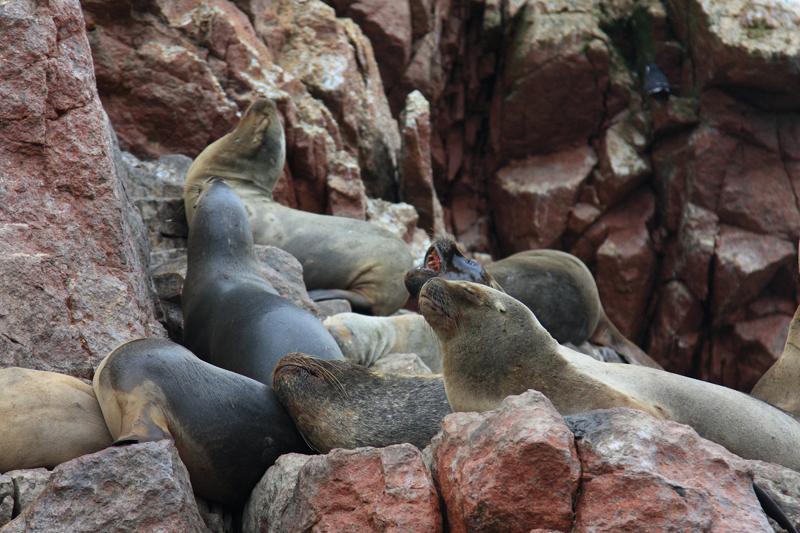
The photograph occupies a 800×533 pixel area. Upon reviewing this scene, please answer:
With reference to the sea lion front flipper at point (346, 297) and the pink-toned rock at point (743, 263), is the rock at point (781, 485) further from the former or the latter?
the pink-toned rock at point (743, 263)

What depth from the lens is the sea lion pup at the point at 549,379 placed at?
4.46 m

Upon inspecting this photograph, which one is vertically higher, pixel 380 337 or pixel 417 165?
pixel 380 337

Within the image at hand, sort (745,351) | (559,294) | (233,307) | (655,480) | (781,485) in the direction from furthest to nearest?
1. (745,351)
2. (559,294)
3. (233,307)
4. (781,485)
5. (655,480)

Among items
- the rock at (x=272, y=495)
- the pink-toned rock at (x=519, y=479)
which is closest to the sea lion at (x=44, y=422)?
the rock at (x=272, y=495)

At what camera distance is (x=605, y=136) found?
52.0ft

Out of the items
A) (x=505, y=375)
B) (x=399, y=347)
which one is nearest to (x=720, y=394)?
(x=505, y=375)

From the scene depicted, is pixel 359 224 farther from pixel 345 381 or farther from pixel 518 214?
pixel 518 214

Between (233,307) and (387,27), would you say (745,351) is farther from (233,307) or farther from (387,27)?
(233,307)

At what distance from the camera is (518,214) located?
16.1 m

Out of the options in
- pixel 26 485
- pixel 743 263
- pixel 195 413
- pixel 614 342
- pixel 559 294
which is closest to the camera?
pixel 26 485

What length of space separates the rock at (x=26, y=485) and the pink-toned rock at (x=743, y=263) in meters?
11.8

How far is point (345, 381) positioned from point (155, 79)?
19.1ft

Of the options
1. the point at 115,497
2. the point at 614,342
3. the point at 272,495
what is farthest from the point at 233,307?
the point at 614,342

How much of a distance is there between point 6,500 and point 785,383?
3.66 meters
